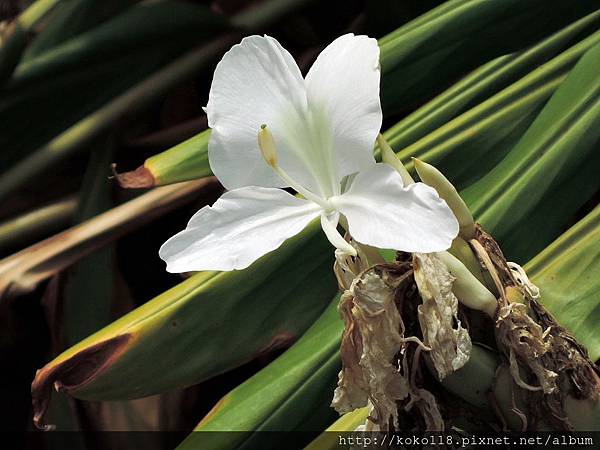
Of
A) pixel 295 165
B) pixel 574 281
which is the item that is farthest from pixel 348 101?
pixel 574 281

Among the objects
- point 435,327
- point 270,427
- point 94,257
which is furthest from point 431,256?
point 94,257

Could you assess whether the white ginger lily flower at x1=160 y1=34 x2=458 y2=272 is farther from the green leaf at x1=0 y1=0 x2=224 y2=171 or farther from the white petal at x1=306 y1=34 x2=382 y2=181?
the green leaf at x1=0 y1=0 x2=224 y2=171

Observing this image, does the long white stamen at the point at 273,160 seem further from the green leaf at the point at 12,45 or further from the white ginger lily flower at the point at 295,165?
the green leaf at the point at 12,45

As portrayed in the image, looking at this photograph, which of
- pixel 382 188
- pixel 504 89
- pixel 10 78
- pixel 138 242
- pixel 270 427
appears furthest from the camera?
pixel 138 242

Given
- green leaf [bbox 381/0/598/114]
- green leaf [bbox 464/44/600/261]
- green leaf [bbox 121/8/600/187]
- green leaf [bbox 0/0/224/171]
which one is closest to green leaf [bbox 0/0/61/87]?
green leaf [bbox 0/0/224/171]

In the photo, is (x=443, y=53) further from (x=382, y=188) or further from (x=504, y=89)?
(x=382, y=188)

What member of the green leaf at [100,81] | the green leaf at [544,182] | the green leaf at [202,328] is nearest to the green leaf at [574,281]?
the green leaf at [544,182]
